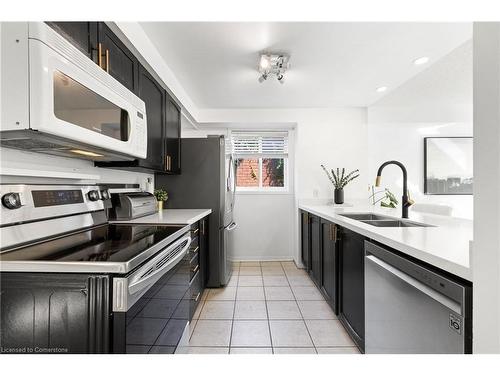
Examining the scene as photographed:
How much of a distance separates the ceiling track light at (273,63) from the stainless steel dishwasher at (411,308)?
1611mm

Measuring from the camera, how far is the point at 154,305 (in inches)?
43.1

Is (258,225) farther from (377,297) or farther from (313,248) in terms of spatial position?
(377,297)

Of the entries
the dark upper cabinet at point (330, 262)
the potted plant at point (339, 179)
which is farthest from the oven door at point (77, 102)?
the potted plant at point (339, 179)

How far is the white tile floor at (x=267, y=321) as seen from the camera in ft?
5.77

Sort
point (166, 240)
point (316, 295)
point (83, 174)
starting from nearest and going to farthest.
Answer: point (166, 240) < point (83, 174) < point (316, 295)

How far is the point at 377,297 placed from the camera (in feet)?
4.32

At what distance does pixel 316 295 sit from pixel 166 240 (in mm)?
1967

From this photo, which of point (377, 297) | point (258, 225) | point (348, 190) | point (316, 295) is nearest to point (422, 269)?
point (377, 297)

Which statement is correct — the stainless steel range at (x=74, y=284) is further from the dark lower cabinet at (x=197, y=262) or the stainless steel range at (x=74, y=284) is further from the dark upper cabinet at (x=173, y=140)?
the dark upper cabinet at (x=173, y=140)

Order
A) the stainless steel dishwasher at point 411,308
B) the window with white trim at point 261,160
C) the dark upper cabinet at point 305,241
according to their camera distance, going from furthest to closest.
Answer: the window with white trim at point 261,160 → the dark upper cabinet at point 305,241 → the stainless steel dishwasher at point 411,308

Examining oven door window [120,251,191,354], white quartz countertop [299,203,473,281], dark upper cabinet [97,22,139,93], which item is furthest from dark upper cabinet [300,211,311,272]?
dark upper cabinet [97,22,139,93]

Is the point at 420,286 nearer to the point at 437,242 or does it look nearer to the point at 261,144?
the point at 437,242

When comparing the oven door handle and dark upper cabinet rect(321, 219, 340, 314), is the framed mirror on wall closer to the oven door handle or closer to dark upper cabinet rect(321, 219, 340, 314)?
dark upper cabinet rect(321, 219, 340, 314)

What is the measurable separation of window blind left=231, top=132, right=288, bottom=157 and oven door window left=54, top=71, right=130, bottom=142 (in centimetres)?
272
